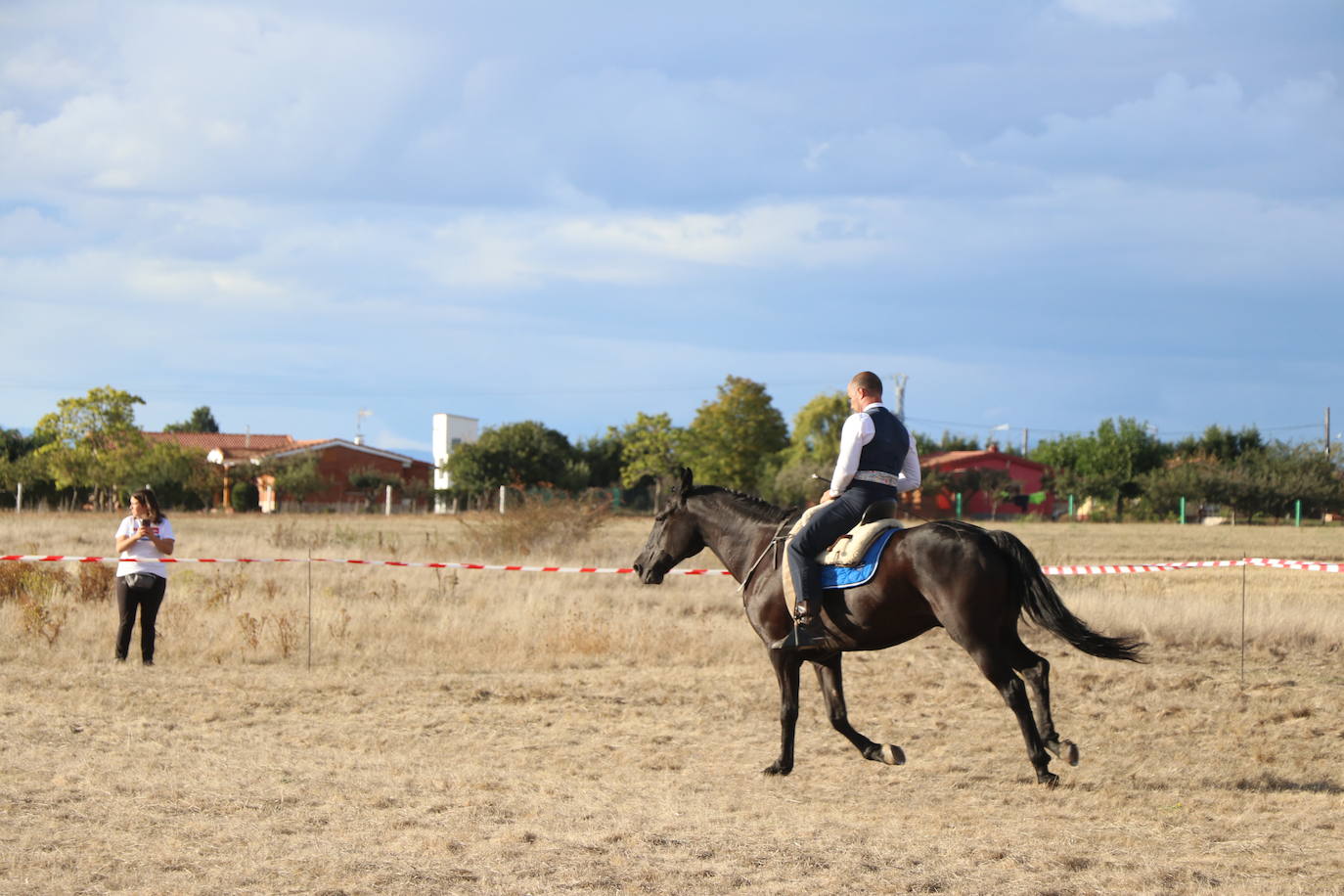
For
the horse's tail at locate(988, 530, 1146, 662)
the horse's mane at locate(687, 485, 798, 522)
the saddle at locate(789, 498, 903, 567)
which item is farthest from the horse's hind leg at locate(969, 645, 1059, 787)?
the horse's mane at locate(687, 485, 798, 522)

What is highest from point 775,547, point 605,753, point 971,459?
point 971,459

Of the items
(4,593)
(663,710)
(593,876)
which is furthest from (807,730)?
(4,593)

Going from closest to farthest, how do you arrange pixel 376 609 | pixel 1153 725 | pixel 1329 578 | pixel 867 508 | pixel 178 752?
pixel 867 508
pixel 178 752
pixel 1153 725
pixel 376 609
pixel 1329 578

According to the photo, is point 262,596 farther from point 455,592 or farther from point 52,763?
point 52,763

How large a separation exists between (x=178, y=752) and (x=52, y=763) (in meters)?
0.79

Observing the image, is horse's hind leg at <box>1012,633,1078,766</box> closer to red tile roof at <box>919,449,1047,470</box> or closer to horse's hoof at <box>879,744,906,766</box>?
horse's hoof at <box>879,744,906,766</box>

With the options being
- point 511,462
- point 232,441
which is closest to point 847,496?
point 511,462

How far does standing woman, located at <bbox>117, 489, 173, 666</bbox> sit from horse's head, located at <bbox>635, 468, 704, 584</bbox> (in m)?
5.74

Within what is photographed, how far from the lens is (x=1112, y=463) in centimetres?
7044

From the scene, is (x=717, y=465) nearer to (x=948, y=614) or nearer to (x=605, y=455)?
(x=605, y=455)

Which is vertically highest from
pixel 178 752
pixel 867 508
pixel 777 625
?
pixel 867 508

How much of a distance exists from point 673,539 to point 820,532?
168 cm

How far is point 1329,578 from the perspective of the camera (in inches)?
925

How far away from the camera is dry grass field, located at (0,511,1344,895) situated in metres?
5.62
